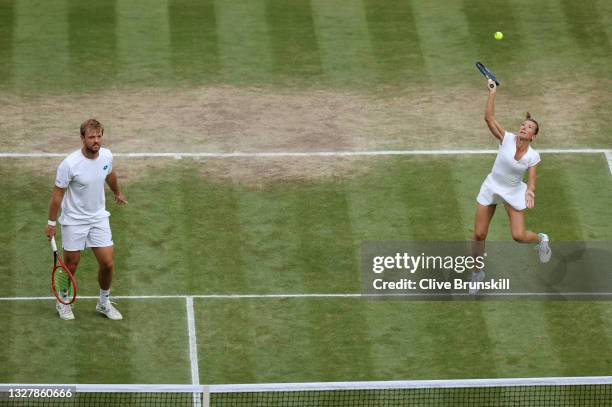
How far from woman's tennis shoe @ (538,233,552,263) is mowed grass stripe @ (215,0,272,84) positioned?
647 cm

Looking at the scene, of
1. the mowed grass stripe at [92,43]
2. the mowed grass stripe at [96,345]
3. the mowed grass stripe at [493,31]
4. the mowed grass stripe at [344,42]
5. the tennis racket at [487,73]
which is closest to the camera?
the mowed grass stripe at [96,345]

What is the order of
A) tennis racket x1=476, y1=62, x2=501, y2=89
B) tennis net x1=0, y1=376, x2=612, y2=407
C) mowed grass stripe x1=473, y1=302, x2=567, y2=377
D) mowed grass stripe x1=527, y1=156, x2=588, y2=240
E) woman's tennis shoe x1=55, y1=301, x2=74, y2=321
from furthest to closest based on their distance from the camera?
mowed grass stripe x1=527, y1=156, x2=588, y2=240, tennis racket x1=476, y1=62, x2=501, y2=89, woman's tennis shoe x1=55, y1=301, x2=74, y2=321, mowed grass stripe x1=473, y1=302, x2=567, y2=377, tennis net x1=0, y1=376, x2=612, y2=407

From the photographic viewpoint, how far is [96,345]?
633 inches

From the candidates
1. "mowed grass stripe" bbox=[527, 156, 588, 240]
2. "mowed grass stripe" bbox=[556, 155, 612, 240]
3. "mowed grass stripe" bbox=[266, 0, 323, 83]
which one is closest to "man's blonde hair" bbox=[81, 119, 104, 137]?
"mowed grass stripe" bbox=[527, 156, 588, 240]

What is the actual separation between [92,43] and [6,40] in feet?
4.59

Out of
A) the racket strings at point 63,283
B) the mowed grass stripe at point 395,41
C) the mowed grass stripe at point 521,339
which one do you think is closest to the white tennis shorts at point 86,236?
the racket strings at point 63,283

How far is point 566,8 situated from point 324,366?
11.1m

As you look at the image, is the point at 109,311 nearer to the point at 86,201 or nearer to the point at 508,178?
the point at 86,201

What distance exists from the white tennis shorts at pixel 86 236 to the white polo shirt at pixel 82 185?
2.4 inches

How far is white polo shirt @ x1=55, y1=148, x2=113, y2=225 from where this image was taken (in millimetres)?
15617

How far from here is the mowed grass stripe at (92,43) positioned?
73.5 ft

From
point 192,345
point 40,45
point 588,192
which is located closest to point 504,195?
point 588,192

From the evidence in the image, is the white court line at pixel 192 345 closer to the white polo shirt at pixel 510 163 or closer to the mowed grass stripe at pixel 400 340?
the mowed grass stripe at pixel 400 340

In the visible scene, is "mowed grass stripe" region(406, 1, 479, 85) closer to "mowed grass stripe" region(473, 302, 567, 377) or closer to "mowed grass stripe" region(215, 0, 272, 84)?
"mowed grass stripe" region(215, 0, 272, 84)
